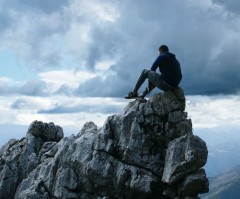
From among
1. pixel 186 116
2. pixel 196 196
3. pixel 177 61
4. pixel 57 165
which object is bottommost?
pixel 196 196

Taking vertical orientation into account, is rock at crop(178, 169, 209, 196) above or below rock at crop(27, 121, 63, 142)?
below

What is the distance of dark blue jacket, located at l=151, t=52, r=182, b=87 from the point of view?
33.3 m

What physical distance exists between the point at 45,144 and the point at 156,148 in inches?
814

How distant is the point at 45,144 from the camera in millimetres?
48438

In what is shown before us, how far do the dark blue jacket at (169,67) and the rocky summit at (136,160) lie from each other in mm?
1112

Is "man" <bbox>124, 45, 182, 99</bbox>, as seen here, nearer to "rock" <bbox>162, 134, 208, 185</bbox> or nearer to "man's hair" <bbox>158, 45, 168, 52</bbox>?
"man's hair" <bbox>158, 45, 168, 52</bbox>

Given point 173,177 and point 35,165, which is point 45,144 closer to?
point 35,165

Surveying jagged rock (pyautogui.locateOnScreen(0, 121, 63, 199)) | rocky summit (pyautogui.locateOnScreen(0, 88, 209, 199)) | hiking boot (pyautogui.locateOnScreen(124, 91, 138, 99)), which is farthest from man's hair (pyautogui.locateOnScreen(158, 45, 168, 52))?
jagged rock (pyautogui.locateOnScreen(0, 121, 63, 199))

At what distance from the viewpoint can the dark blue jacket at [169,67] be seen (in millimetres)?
33344

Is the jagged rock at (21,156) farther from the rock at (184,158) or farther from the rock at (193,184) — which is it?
the rock at (193,184)

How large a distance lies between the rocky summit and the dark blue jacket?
1112 mm

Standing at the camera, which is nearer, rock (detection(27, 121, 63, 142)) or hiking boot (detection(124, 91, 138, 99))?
hiking boot (detection(124, 91, 138, 99))

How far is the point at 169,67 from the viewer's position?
3356 cm

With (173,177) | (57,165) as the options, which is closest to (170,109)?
(173,177)
